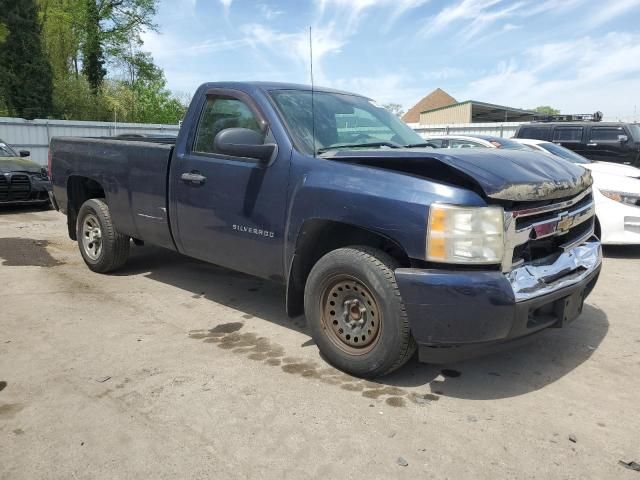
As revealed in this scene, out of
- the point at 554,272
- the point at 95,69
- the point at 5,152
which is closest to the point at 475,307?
the point at 554,272

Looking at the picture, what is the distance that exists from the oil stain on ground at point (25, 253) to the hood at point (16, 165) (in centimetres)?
317

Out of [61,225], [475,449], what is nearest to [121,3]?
[61,225]

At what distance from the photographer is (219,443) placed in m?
2.78

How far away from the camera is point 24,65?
76.1 ft

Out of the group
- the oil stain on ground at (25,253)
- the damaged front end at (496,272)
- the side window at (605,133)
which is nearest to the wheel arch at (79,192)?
the oil stain on ground at (25,253)

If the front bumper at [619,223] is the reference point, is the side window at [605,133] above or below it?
above

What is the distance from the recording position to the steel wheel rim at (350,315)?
11.0ft

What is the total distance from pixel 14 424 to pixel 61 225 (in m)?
6.88

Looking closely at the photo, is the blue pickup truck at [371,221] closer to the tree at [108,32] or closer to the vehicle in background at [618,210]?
the vehicle in background at [618,210]

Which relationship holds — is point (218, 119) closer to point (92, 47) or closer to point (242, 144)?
point (242, 144)

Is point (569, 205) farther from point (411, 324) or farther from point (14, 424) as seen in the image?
point (14, 424)

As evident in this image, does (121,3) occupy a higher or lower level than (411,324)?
higher

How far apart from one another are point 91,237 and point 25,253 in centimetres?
153

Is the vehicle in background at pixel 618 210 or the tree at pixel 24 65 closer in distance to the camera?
the vehicle in background at pixel 618 210
